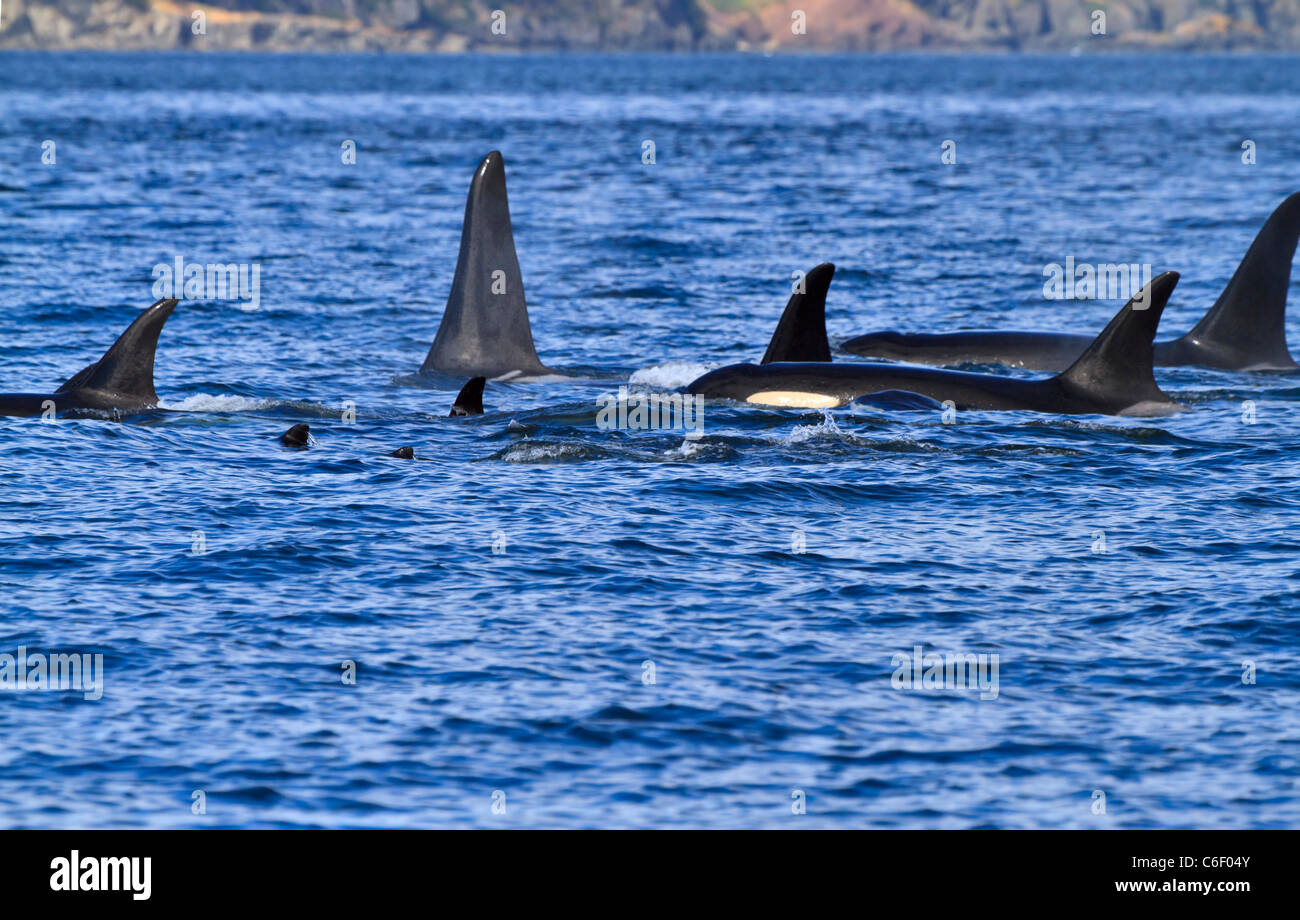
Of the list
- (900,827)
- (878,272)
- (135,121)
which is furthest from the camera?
(135,121)

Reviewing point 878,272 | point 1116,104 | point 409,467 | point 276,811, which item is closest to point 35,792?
point 276,811

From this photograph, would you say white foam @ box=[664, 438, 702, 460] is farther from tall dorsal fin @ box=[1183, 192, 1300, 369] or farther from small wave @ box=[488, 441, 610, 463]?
tall dorsal fin @ box=[1183, 192, 1300, 369]

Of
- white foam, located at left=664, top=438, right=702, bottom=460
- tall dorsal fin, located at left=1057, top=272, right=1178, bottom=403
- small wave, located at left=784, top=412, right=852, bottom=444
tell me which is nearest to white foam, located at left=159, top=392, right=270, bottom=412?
white foam, located at left=664, top=438, right=702, bottom=460

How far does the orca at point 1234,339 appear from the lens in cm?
2419

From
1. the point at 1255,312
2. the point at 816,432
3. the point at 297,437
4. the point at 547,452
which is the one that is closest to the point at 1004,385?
the point at 816,432

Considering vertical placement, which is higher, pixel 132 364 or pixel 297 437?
pixel 132 364

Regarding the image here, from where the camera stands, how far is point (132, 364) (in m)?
19.4

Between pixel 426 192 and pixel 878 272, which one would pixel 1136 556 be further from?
pixel 426 192

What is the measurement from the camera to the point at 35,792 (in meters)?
9.99

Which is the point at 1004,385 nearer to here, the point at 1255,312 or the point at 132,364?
the point at 1255,312

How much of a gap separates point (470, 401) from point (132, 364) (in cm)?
353

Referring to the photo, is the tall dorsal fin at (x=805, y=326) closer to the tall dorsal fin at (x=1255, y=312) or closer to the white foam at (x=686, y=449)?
the white foam at (x=686, y=449)

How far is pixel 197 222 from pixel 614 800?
3623cm

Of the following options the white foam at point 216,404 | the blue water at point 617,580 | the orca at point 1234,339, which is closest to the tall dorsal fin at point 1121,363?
the blue water at point 617,580
